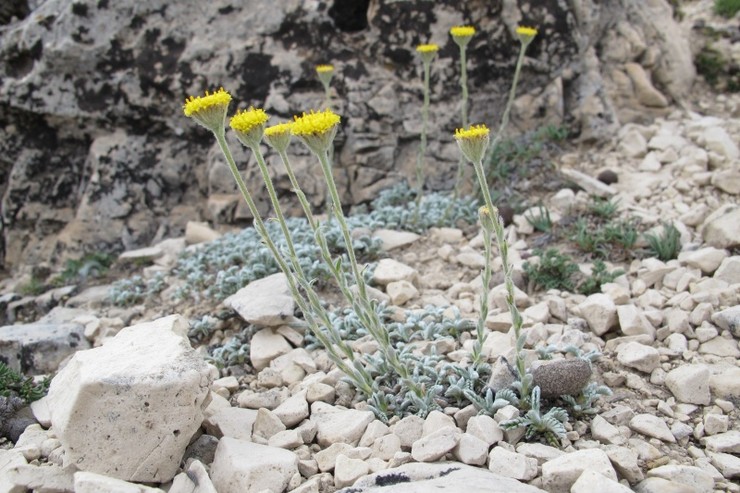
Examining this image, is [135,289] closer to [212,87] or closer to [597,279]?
[212,87]

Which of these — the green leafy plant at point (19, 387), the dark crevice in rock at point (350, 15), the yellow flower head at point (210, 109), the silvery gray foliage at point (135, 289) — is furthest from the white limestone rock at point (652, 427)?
the dark crevice in rock at point (350, 15)

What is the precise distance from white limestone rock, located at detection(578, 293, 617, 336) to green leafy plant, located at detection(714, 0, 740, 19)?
6034 millimetres

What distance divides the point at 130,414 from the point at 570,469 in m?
1.92

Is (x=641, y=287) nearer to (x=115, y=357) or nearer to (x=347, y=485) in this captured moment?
(x=347, y=485)

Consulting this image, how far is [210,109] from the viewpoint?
9.53 feet

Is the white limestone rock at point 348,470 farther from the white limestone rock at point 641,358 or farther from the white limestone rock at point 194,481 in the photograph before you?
the white limestone rock at point 641,358

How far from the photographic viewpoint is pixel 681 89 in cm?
702

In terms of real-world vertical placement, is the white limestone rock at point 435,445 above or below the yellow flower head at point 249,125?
below

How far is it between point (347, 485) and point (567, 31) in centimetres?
513

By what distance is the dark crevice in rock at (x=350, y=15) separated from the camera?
625cm

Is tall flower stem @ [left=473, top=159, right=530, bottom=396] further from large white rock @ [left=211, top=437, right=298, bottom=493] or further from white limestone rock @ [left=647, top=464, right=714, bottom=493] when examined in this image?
large white rock @ [left=211, top=437, right=298, bottom=493]

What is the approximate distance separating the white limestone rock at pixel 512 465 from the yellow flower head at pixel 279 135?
170cm

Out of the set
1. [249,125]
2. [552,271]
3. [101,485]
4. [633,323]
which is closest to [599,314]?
[633,323]

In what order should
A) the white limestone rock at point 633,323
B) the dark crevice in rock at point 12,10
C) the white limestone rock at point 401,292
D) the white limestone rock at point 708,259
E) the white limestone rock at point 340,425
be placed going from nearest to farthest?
the white limestone rock at point 340,425
the white limestone rock at point 633,323
the white limestone rock at point 708,259
the white limestone rock at point 401,292
the dark crevice in rock at point 12,10
